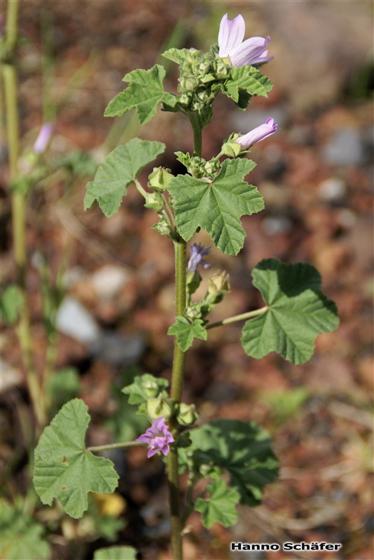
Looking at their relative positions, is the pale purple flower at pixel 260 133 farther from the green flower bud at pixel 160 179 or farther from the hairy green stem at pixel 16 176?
the hairy green stem at pixel 16 176

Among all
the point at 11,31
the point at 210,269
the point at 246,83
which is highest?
the point at 11,31

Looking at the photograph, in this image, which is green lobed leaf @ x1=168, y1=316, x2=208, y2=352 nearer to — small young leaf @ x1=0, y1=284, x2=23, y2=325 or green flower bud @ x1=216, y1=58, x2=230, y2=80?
green flower bud @ x1=216, y1=58, x2=230, y2=80

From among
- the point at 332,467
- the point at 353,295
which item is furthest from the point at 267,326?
the point at 353,295

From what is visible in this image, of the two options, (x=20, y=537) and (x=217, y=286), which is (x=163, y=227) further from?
(x=20, y=537)

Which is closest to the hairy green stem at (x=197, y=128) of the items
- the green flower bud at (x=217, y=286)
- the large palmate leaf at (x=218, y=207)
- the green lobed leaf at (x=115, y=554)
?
the large palmate leaf at (x=218, y=207)

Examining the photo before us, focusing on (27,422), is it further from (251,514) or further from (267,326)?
(267,326)

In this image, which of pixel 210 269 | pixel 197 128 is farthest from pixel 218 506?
pixel 210 269

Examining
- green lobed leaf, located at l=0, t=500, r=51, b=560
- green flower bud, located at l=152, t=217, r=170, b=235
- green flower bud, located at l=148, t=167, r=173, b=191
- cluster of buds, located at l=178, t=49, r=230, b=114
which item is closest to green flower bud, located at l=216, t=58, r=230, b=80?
cluster of buds, located at l=178, t=49, r=230, b=114
